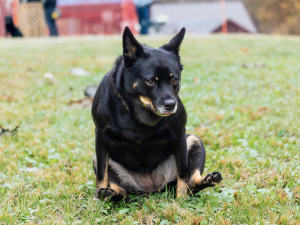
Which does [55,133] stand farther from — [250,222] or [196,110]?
[250,222]

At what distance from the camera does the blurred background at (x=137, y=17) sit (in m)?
17.3

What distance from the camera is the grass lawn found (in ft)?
9.64

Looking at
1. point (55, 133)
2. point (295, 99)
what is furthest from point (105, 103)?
point (295, 99)

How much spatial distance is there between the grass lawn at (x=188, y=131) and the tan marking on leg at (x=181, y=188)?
0.07 m

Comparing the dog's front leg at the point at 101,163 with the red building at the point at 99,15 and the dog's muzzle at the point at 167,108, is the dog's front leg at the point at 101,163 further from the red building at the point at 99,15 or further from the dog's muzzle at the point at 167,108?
the red building at the point at 99,15

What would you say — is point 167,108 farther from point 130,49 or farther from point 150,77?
point 130,49

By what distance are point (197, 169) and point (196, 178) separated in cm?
17

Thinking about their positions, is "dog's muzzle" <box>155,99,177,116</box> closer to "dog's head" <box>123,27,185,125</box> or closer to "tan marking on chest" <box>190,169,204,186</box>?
"dog's head" <box>123,27,185,125</box>

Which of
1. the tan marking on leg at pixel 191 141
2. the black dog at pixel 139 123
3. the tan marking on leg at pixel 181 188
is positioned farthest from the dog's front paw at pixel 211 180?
the tan marking on leg at pixel 191 141

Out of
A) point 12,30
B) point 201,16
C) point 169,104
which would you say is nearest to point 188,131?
point 169,104

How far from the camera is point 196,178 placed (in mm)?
3121

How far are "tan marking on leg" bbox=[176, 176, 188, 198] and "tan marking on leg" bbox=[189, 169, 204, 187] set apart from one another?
66 millimetres

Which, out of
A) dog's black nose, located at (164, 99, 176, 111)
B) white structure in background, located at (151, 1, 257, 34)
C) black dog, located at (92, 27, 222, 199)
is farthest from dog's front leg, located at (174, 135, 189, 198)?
white structure in background, located at (151, 1, 257, 34)

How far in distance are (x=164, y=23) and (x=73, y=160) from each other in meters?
23.2
